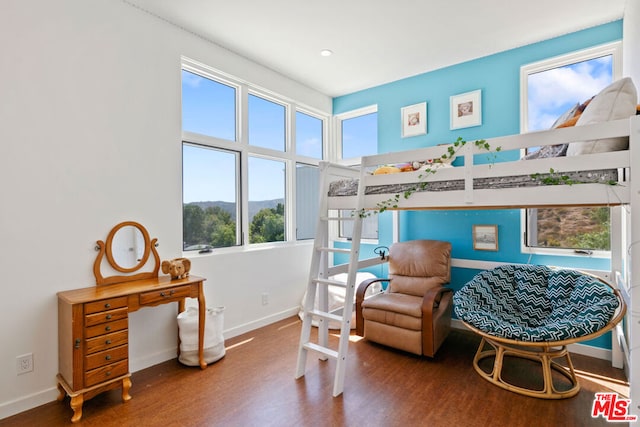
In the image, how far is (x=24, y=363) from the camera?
7.41 feet

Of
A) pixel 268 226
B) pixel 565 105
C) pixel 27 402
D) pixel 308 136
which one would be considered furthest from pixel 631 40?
pixel 27 402

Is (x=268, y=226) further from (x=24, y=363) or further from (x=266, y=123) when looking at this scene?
(x=24, y=363)

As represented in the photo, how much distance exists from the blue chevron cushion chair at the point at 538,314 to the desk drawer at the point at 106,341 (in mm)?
2562

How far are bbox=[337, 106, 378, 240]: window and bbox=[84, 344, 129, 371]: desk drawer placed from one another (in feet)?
10.2

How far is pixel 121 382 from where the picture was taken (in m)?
2.37

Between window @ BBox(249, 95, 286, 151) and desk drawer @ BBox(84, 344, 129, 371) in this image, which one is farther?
window @ BBox(249, 95, 286, 151)

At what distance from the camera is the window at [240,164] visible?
11.0ft

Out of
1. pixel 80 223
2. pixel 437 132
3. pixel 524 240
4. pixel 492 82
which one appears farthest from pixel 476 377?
pixel 80 223

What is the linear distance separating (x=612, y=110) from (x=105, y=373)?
3574 mm

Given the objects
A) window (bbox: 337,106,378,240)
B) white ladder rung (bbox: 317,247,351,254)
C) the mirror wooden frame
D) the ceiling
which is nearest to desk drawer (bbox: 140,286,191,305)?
the mirror wooden frame

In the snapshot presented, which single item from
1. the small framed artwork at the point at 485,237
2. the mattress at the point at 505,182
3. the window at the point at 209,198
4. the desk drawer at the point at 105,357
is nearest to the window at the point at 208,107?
the window at the point at 209,198

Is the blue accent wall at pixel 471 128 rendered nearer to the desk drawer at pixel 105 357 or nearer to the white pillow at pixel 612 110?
the white pillow at pixel 612 110

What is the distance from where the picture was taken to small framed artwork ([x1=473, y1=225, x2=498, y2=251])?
3498mm

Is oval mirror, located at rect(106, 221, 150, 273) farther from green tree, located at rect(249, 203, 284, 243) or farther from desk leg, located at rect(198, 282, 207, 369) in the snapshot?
green tree, located at rect(249, 203, 284, 243)
